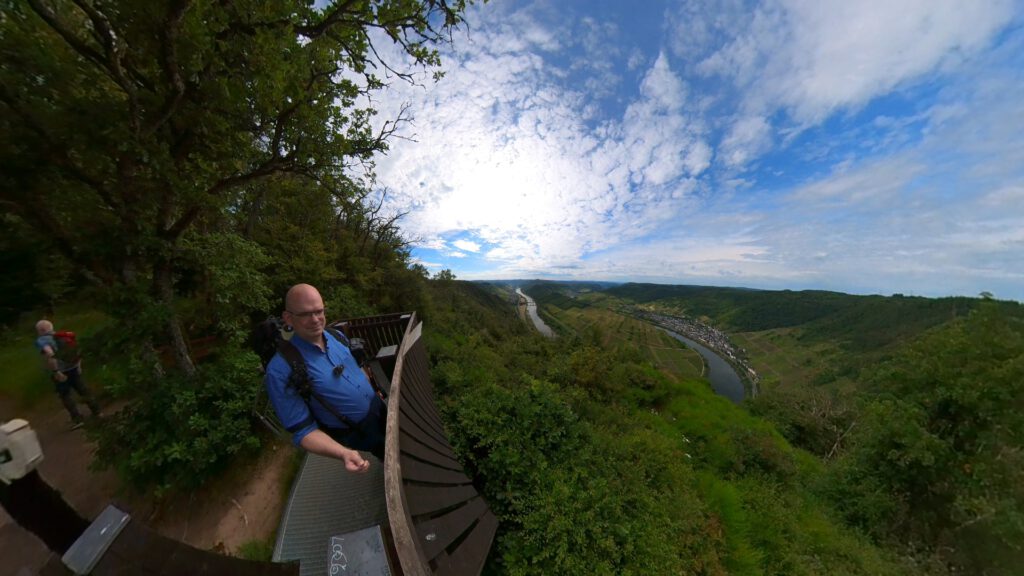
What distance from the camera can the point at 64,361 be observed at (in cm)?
514

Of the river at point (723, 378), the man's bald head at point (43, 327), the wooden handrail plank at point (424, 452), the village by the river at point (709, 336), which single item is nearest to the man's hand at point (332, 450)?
the wooden handrail plank at point (424, 452)

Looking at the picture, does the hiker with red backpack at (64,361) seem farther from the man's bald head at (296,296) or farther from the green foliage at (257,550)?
the man's bald head at (296,296)

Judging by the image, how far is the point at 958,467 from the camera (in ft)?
30.0

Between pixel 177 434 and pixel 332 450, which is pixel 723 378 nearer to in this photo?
pixel 332 450

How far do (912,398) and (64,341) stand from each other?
71.4 ft

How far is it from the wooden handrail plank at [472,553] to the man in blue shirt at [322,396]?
1128mm

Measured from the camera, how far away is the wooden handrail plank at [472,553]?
7.94 feet

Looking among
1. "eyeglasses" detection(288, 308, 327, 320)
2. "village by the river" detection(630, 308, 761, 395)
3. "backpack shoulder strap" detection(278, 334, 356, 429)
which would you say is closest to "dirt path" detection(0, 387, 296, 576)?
"backpack shoulder strap" detection(278, 334, 356, 429)

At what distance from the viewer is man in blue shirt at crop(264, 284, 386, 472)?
7.48 ft

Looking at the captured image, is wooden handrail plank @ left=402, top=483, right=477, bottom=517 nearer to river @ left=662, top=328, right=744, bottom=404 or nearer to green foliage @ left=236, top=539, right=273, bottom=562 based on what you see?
green foliage @ left=236, top=539, right=273, bottom=562

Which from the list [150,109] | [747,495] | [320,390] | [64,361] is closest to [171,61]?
[150,109]

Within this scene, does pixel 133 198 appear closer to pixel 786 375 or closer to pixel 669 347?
pixel 669 347

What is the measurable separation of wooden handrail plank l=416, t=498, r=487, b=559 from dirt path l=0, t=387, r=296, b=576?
3.09 meters

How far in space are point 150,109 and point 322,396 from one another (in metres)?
4.59
